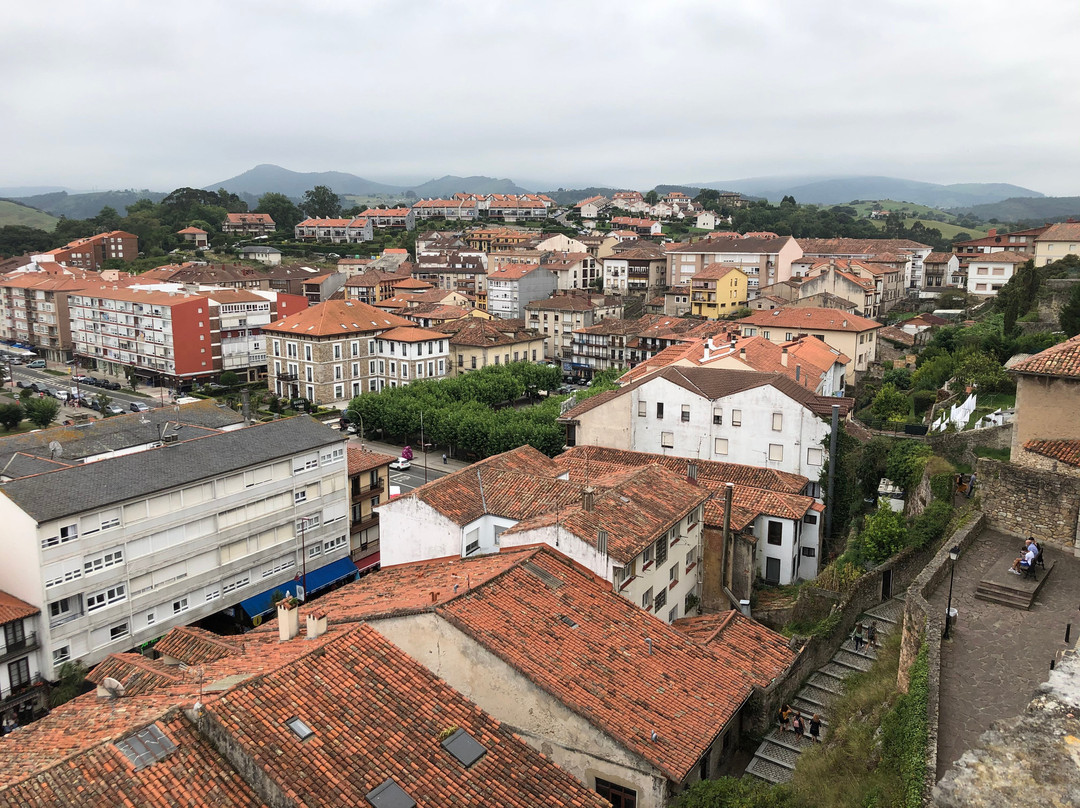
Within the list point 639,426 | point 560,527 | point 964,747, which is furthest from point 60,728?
point 639,426

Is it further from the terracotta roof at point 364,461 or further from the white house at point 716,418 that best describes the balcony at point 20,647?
the white house at point 716,418

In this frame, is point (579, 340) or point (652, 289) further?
point (652, 289)

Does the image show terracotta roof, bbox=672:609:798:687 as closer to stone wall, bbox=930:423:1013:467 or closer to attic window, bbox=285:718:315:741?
attic window, bbox=285:718:315:741

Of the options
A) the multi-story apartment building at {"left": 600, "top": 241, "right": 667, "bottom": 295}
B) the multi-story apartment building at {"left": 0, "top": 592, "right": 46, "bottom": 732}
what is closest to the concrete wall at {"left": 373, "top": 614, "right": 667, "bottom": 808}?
the multi-story apartment building at {"left": 0, "top": 592, "right": 46, "bottom": 732}

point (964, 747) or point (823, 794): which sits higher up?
point (964, 747)

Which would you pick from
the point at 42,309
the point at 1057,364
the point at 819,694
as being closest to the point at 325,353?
the point at 42,309

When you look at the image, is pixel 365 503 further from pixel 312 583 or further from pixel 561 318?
pixel 561 318

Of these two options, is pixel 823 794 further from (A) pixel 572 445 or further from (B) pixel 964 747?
(A) pixel 572 445
